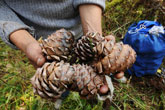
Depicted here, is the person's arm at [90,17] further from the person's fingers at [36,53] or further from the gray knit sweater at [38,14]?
the person's fingers at [36,53]

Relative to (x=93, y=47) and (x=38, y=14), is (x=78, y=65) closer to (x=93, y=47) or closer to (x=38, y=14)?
(x=93, y=47)

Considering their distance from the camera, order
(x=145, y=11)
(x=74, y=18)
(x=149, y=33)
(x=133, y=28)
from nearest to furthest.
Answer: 1. (x=74, y=18)
2. (x=149, y=33)
3. (x=133, y=28)
4. (x=145, y=11)

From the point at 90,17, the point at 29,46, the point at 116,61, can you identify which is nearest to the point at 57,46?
the point at 29,46

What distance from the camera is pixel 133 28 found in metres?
1.97

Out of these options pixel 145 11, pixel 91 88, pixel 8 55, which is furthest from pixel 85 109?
pixel 145 11

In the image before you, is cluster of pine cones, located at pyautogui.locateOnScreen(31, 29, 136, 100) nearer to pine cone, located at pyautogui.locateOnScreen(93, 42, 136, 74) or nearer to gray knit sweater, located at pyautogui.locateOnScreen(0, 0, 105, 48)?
pine cone, located at pyautogui.locateOnScreen(93, 42, 136, 74)

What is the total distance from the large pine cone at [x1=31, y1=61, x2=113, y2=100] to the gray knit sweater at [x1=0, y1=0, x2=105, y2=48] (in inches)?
21.0

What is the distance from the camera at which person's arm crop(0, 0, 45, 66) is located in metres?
0.91

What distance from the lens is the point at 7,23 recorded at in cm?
109

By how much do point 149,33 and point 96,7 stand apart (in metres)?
0.93

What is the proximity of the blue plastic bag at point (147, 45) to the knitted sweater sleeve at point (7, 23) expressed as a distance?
1340 millimetres

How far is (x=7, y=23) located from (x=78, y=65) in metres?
0.71

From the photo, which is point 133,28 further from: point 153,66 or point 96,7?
point 96,7

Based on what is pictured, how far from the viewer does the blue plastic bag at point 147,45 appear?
5.73 ft
